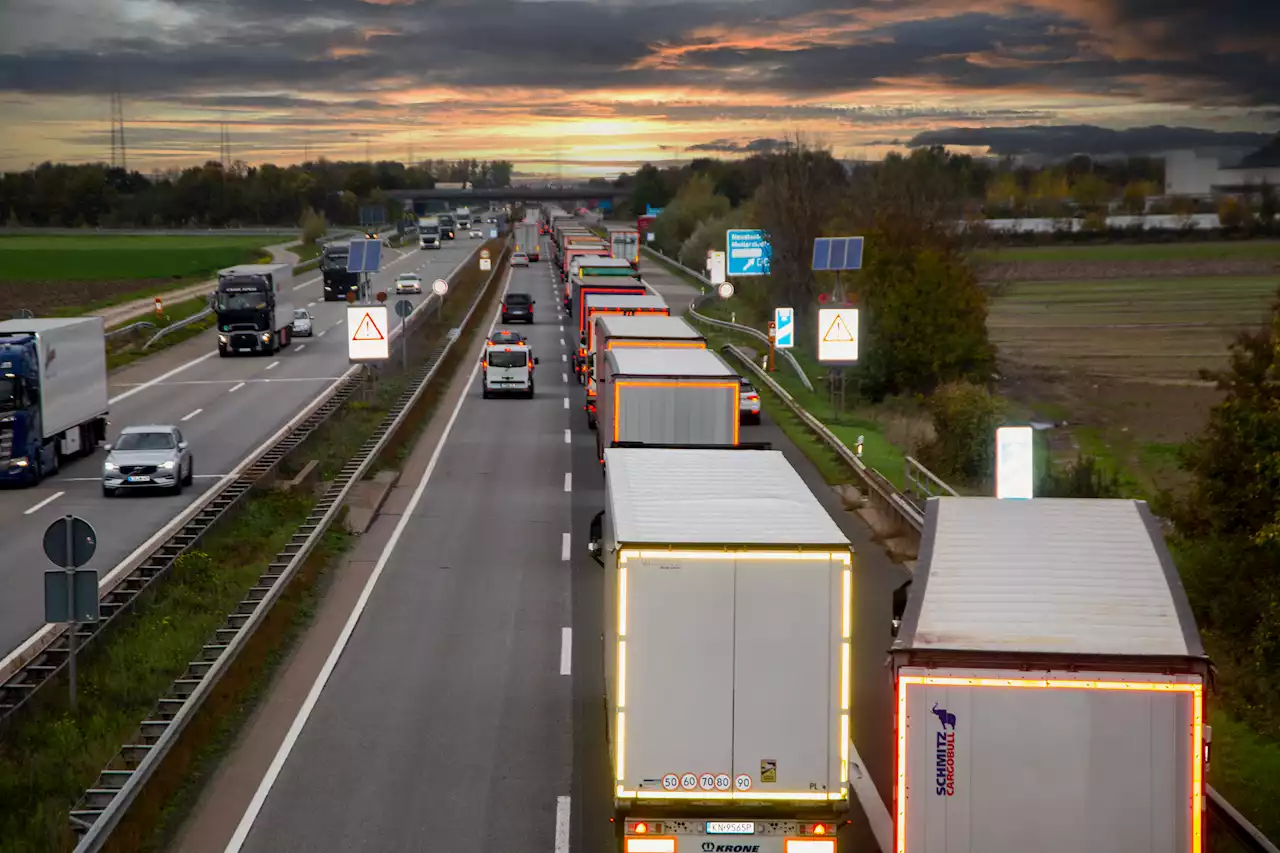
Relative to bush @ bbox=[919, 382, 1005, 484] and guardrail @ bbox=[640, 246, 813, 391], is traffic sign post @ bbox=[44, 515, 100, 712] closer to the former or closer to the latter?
bush @ bbox=[919, 382, 1005, 484]

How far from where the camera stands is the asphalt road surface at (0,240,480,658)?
26719 mm

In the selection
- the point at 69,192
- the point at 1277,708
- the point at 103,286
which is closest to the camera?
the point at 1277,708

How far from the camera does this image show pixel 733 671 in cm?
1220

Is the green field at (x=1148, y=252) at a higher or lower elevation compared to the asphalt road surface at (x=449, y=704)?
higher

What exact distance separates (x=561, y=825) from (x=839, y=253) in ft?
102

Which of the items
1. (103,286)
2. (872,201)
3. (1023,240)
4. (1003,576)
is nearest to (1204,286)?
(1023,240)

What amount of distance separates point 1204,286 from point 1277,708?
93839 mm

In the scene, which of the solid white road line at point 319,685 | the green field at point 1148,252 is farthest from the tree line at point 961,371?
the solid white road line at point 319,685

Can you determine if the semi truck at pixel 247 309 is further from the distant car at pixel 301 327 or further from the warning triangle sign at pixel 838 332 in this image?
the warning triangle sign at pixel 838 332

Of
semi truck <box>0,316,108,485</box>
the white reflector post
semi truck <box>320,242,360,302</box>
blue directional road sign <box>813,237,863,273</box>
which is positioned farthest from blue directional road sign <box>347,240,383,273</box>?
semi truck <box>320,242,360,302</box>

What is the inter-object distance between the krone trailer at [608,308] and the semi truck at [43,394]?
57.2ft

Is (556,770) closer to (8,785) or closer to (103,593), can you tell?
(8,785)

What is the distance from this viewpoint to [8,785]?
15055 millimetres

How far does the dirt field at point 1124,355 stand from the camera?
161 feet
